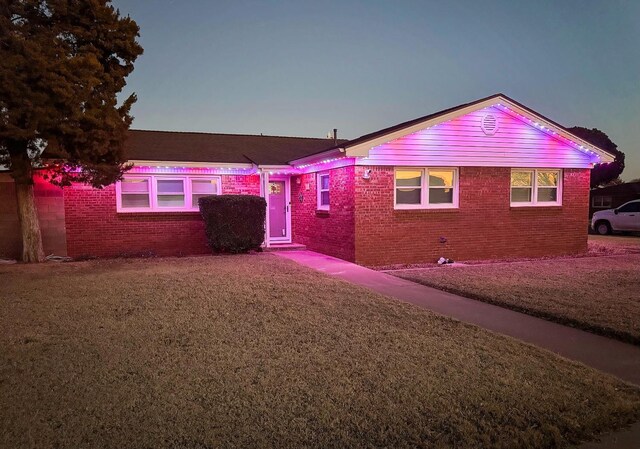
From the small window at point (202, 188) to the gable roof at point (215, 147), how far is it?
74cm

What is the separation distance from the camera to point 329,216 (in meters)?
13.2

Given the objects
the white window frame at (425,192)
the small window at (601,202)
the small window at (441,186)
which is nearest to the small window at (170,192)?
the white window frame at (425,192)

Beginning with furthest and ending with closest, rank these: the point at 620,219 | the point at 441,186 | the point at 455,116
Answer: the point at 620,219
the point at 441,186
the point at 455,116

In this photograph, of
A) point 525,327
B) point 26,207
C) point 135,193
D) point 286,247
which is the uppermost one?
point 135,193

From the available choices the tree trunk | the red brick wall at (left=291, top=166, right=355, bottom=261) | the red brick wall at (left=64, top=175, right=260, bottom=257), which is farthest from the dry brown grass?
the red brick wall at (left=64, top=175, right=260, bottom=257)

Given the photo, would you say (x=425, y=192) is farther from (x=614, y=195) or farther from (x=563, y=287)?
(x=614, y=195)

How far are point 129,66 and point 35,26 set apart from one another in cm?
224

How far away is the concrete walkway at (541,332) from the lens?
4.38m

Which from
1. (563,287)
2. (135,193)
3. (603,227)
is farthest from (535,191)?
(135,193)

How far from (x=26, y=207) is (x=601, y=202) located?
35017mm

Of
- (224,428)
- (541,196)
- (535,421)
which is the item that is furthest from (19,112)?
(541,196)

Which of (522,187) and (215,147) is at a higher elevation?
(215,147)

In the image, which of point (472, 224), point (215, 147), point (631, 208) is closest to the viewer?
point (472, 224)

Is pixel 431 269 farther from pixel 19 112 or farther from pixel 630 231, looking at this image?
pixel 630 231
